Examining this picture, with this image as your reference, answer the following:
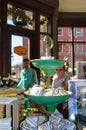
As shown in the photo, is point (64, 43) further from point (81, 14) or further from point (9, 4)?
point (9, 4)

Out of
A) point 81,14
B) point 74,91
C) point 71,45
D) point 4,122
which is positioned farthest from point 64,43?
point 4,122

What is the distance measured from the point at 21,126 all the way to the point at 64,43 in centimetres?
863

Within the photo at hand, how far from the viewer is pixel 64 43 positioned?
1010 centimetres

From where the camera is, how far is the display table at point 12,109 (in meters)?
1.52

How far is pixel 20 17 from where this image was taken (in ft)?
23.1

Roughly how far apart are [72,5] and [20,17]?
8.76 ft

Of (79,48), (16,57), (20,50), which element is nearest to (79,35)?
(79,48)

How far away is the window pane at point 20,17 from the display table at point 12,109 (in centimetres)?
512

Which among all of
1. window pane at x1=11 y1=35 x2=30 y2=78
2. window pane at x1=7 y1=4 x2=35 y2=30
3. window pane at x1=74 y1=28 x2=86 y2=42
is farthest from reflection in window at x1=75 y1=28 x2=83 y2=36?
window pane at x1=11 y1=35 x2=30 y2=78

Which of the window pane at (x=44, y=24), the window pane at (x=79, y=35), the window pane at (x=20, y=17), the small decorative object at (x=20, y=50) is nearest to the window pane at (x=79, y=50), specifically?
the window pane at (x=79, y=35)

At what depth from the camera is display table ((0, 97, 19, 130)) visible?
1517 mm

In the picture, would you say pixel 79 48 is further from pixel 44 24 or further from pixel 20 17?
pixel 20 17

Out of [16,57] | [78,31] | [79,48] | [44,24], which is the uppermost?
[44,24]

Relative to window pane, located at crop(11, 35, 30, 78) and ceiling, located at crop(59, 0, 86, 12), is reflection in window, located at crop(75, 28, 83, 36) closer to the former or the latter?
ceiling, located at crop(59, 0, 86, 12)
